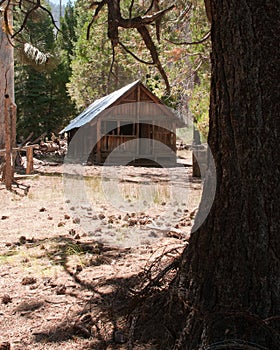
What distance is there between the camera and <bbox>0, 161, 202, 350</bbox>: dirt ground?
307 centimetres

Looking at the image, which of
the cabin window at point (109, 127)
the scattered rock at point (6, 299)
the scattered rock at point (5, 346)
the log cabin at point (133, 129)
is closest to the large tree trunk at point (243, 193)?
the scattered rock at point (5, 346)

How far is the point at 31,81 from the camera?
41.0 m

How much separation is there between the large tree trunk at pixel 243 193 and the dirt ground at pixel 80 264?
0.53 meters

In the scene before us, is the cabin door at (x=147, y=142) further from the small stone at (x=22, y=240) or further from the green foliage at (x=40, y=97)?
the small stone at (x=22, y=240)

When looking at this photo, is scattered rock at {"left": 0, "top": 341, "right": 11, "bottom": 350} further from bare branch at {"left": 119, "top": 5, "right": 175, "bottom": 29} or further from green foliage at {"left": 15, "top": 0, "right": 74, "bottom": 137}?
green foliage at {"left": 15, "top": 0, "right": 74, "bottom": 137}

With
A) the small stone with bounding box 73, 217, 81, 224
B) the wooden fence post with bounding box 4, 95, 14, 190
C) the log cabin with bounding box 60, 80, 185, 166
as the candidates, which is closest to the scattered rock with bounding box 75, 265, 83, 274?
the small stone with bounding box 73, 217, 81, 224

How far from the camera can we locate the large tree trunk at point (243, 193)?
7.93ft

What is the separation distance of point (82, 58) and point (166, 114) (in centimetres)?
1883

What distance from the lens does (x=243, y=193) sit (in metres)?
2.53

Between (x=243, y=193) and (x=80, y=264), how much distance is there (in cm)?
267

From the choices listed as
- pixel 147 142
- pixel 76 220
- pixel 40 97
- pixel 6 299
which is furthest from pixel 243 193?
pixel 40 97

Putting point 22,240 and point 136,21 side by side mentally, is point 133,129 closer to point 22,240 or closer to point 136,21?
point 22,240

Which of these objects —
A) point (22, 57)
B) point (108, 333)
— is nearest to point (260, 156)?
point (108, 333)

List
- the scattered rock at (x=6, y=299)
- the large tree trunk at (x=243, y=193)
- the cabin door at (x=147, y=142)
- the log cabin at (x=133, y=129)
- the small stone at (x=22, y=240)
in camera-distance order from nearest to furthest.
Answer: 1. the large tree trunk at (x=243, y=193)
2. the scattered rock at (x=6, y=299)
3. the small stone at (x=22, y=240)
4. the log cabin at (x=133, y=129)
5. the cabin door at (x=147, y=142)
